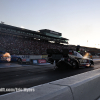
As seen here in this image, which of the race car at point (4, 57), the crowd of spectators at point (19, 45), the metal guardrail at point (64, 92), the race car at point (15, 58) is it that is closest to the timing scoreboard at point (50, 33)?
the crowd of spectators at point (19, 45)

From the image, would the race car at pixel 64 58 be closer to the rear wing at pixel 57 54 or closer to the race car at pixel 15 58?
the rear wing at pixel 57 54

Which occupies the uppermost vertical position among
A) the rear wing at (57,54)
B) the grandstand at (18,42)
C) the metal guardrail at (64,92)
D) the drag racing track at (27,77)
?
the grandstand at (18,42)

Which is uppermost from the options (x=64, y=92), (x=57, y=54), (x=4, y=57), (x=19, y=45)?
(x=19, y=45)

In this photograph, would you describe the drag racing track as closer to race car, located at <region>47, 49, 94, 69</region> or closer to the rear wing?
race car, located at <region>47, 49, 94, 69</region>

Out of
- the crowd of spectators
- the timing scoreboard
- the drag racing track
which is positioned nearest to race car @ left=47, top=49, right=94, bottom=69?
the drag racing track

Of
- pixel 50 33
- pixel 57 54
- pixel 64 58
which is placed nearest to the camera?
pixel 64 58

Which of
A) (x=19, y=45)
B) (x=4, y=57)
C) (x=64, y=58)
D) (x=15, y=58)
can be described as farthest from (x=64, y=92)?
(x=19, y=45)

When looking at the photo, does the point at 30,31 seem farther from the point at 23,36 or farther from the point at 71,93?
the point at 71,93

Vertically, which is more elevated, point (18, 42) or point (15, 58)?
point (18, 42)

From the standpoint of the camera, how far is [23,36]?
41.2 m

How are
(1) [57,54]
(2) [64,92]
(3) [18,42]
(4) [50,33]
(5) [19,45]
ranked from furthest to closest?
(4) [50,33], (3) [18,42], (5) [19,45], (1) [57,54], (2) [64,92]

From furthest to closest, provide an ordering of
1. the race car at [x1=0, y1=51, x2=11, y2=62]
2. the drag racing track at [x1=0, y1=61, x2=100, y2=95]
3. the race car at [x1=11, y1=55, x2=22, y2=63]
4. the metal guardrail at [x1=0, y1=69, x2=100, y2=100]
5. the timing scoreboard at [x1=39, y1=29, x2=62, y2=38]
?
1. the timing scoreboard at [x1=39, y1=29, x2=62, y2=38]
2. the race car at [x1=11, y1=55, x2=22, y2=63]
3. the race car at [x1=0, y1=51, x2=11, y2=62]
4. the drag racing track at [x1=0, y1=61, x2=100, y2=95]
5. the metal guardrail at [x1=0, y1=69, x2=100, y2=100]

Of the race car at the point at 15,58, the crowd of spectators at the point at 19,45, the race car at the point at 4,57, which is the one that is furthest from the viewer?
the crowd of spectators at the point at 19,45

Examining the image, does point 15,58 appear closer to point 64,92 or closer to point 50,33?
point 64,92
